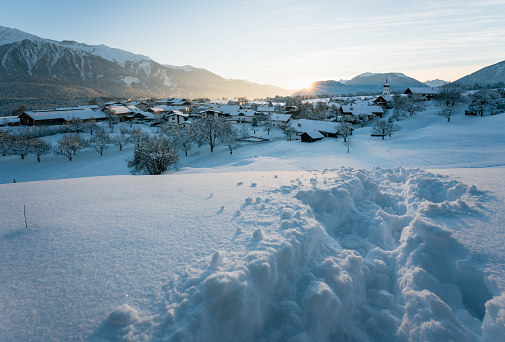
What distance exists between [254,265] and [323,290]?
1358mm

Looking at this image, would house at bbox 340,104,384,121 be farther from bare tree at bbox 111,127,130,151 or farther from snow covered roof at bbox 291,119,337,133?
bare tree at bbox 111,127,130,151

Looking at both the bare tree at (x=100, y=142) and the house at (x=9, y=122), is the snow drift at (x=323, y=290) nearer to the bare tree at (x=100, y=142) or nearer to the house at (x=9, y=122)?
the bare tree at (x=100, y=142)

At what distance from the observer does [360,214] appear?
8.05m

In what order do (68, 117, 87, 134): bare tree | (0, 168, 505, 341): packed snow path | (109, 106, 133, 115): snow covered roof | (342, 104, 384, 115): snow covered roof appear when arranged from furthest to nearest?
1. (342, 104, 384, 115): snow covered roof
2. (109, 106, 133, 115): snow covered roof
3. (68, 117, 87, 134): bare tree
4. (0, 168, 505, 341): packed snow path

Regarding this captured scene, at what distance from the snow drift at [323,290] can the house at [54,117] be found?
82.6m

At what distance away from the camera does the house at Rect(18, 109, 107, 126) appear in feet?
214

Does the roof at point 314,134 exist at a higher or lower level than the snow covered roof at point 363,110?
lower

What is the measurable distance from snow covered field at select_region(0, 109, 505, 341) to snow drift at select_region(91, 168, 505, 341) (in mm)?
22

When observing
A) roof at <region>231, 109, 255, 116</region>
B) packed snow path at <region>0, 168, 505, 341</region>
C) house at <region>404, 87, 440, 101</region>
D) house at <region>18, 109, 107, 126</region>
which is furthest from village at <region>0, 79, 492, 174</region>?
packed snow path at <region>0, 168, 505, 341</region>

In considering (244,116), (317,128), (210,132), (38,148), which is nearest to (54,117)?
(38,148)

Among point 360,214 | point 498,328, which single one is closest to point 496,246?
point 498,328

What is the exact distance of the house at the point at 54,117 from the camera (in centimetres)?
6525

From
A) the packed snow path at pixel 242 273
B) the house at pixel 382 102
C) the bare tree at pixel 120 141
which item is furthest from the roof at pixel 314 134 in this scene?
the house at pixel 382 102

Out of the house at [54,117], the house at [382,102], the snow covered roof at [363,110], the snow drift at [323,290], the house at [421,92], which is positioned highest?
the house at [421,92]
